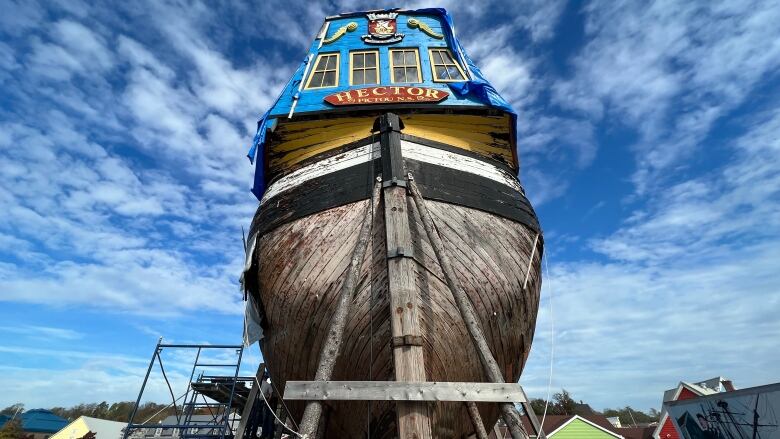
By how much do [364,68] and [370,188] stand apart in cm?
298

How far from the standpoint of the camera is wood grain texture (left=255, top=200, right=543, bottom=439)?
379 centimetres

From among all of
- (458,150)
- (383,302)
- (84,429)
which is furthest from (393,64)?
(84,429)

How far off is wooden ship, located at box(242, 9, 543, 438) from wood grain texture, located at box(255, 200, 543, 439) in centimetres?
2

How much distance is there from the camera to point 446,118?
5.59m

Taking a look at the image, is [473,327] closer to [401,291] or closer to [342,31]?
[401,291]

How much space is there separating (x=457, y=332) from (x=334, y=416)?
150 centimetres

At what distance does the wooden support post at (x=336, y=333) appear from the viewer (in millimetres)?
2812

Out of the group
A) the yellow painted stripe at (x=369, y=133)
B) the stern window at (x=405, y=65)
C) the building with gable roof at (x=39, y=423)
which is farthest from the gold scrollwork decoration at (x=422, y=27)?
the building with gable roof at (x=39, y=423)

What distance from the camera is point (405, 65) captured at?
665 centimetres

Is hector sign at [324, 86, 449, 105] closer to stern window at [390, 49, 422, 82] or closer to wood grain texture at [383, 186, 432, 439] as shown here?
stern window at [390, 49, 422, 82]

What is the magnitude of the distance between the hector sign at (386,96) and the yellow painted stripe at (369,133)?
222mm

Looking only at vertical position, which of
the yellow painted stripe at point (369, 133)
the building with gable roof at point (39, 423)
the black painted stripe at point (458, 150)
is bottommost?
the building with gable roof at point (39, 423)

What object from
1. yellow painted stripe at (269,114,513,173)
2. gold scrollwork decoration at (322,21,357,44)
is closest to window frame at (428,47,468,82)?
yellow painted stripe at (269,114,513,173)

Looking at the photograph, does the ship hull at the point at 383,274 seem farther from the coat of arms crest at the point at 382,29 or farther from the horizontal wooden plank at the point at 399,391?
the coat of arms crest at the point at 382,29
